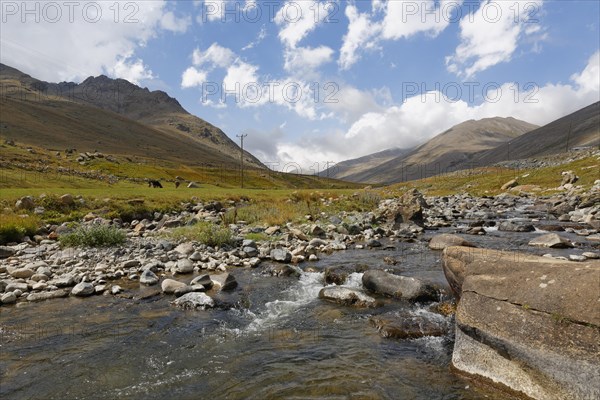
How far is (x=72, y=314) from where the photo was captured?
1207 centimetres

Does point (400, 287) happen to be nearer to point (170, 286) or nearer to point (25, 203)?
point (170, 286)

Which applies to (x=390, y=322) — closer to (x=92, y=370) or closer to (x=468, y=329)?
(x=468, y=329)

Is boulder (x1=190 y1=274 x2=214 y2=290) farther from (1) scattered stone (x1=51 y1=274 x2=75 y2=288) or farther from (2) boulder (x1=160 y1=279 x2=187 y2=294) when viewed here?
(1) scattered stone (x1=51 y1=274 x2=75 y2=288)

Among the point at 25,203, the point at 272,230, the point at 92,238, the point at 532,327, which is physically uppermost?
the point at 25,203

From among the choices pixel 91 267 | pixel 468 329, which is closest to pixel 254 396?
pixel 468 329

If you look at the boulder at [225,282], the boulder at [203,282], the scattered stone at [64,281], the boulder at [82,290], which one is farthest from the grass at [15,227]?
the boulder at [225,282]

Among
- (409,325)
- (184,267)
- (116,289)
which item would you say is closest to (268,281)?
(184,267)

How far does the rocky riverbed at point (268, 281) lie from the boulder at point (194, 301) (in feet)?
0.12

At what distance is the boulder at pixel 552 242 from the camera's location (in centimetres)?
2197

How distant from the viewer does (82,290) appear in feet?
45.8

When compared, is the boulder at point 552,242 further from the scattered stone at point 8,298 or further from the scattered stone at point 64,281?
the scattered stone at point 8,298

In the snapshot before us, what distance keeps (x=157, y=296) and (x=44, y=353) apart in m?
4.75

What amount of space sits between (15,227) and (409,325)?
2449 centimetres

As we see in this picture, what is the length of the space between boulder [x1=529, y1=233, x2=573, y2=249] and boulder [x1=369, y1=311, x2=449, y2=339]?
50.3ft
